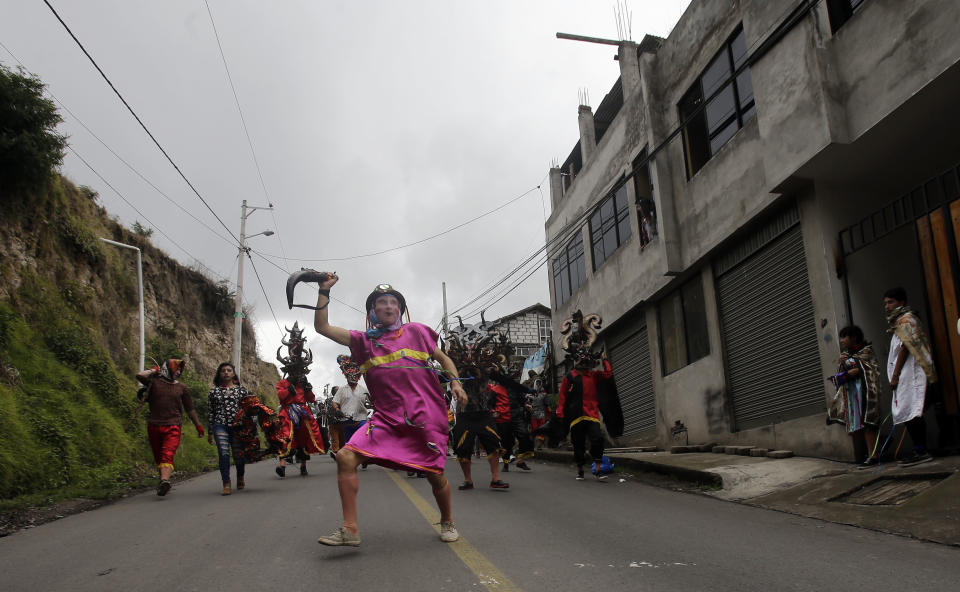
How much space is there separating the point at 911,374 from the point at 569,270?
Answer: 16.4 meters

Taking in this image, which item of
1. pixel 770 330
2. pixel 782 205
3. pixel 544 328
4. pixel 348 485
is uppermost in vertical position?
pixel 544 328

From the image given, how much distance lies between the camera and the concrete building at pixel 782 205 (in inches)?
345

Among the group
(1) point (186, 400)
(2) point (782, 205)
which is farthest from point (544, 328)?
(1) point (186, 400)

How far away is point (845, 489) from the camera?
Result: 286 inches

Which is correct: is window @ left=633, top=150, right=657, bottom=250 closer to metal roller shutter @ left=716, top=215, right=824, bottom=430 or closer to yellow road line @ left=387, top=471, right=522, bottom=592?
metal roller shutter @ left=716, top=215, right=824, bottom=430

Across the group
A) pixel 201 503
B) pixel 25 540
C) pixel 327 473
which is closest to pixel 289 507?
pixel 201 503

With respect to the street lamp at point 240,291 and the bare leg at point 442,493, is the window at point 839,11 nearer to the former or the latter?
the bare leg at point 442,493

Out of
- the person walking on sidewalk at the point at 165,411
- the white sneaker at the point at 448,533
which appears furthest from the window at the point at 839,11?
the person walking on sidewalk at the point at 165,411

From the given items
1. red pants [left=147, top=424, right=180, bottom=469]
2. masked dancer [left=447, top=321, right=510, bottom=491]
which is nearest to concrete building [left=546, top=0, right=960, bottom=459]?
masked dancer [left=447, top=321, right=510, bottom=491]

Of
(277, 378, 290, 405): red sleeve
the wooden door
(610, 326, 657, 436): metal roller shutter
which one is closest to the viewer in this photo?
the wooden door

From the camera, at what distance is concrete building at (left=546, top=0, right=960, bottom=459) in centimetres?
876

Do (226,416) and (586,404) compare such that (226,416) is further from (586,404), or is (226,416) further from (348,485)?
(348,485)

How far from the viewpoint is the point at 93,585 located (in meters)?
4.40

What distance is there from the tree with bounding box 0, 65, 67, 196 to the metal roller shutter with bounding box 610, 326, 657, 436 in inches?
556
